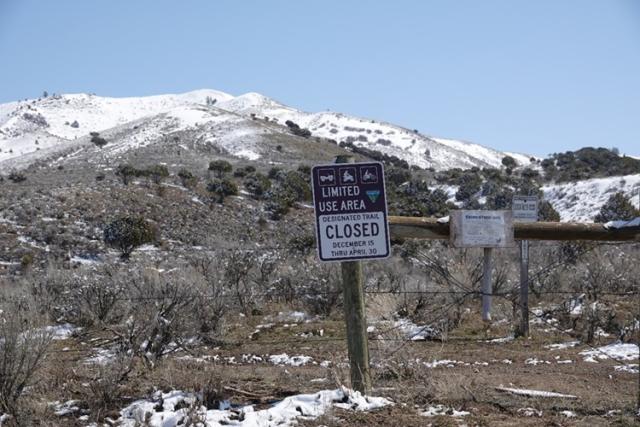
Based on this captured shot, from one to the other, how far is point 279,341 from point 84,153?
51641 mm

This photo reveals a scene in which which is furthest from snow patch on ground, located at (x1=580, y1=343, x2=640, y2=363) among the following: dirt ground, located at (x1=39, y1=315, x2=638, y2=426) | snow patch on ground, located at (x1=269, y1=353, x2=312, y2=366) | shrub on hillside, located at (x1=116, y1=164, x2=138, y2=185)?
shrub on hillside, located at (x1=116, y1=164, x2=138, y2=185)

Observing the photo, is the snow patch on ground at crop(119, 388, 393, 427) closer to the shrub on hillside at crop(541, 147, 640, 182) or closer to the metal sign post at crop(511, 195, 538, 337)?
the metal sign post at crop(511, 195, 538, 337)

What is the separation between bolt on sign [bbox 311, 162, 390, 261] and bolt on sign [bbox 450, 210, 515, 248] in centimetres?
292

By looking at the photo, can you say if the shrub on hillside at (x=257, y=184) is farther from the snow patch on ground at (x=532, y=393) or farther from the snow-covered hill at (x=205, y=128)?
the snow patch on ground at (x=532, y=393)

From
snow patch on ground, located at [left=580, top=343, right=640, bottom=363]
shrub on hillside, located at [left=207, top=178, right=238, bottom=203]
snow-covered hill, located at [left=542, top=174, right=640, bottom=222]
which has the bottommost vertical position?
snow patch on ground, located at [left=580, top=343, right=640, bottom=363]

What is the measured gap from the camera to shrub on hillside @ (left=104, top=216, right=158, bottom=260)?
947 inches

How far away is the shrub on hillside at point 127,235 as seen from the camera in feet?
78.9

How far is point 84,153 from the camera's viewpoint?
58031 mm

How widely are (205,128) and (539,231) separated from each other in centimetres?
6260

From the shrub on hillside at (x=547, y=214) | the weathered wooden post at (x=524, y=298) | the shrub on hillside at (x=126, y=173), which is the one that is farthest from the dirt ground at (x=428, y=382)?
the shrub on hillside at (x=126, y=173)

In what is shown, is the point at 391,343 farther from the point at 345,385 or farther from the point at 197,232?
the point at 197,232

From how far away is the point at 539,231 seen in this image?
6824mm

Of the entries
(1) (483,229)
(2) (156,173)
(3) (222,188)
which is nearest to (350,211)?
(1) (483,229)

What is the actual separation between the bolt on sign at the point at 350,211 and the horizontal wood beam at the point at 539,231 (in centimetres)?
86
